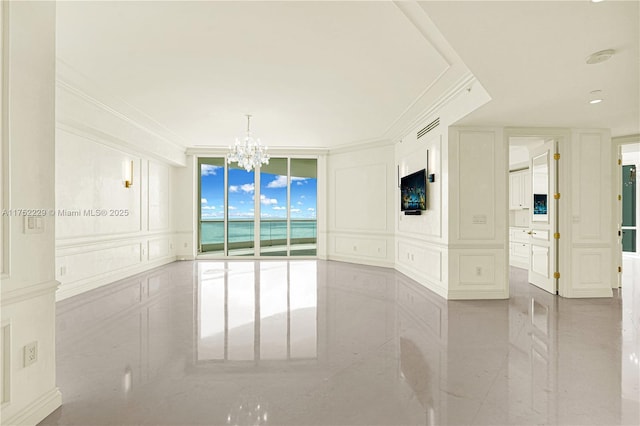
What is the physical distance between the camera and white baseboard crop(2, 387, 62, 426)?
2.05 meters

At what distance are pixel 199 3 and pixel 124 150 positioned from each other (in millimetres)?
4976

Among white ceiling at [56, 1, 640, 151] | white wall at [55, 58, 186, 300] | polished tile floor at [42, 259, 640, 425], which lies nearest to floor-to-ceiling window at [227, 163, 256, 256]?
white wall at [55, 58, 186, 300]

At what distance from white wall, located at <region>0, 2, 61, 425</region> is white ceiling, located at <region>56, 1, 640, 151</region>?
1.13 metres

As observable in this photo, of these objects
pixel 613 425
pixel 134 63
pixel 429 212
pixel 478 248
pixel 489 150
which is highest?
pixel 134 63

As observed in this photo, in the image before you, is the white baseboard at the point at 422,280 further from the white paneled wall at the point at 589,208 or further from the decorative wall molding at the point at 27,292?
the decorative wall molding at the point at 27,292

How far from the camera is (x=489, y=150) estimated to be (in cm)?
552

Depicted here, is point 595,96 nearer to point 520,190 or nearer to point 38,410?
point 520,190

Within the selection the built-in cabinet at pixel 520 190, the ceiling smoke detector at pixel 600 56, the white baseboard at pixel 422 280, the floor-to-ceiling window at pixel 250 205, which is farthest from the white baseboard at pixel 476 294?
the floor-to-ceiling window at pixel 250 205

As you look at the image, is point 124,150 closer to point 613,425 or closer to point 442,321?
point 442,321

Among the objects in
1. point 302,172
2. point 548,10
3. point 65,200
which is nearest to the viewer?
point 548,10

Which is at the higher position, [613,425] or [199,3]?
[199,3]

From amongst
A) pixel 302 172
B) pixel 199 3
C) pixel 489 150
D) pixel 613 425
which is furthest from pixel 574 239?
pixel 302 172

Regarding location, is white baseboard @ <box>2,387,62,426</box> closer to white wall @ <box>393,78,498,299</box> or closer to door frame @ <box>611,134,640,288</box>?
white wall @ <box>393,78,498,299</box>

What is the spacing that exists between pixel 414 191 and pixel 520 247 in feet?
12.1
